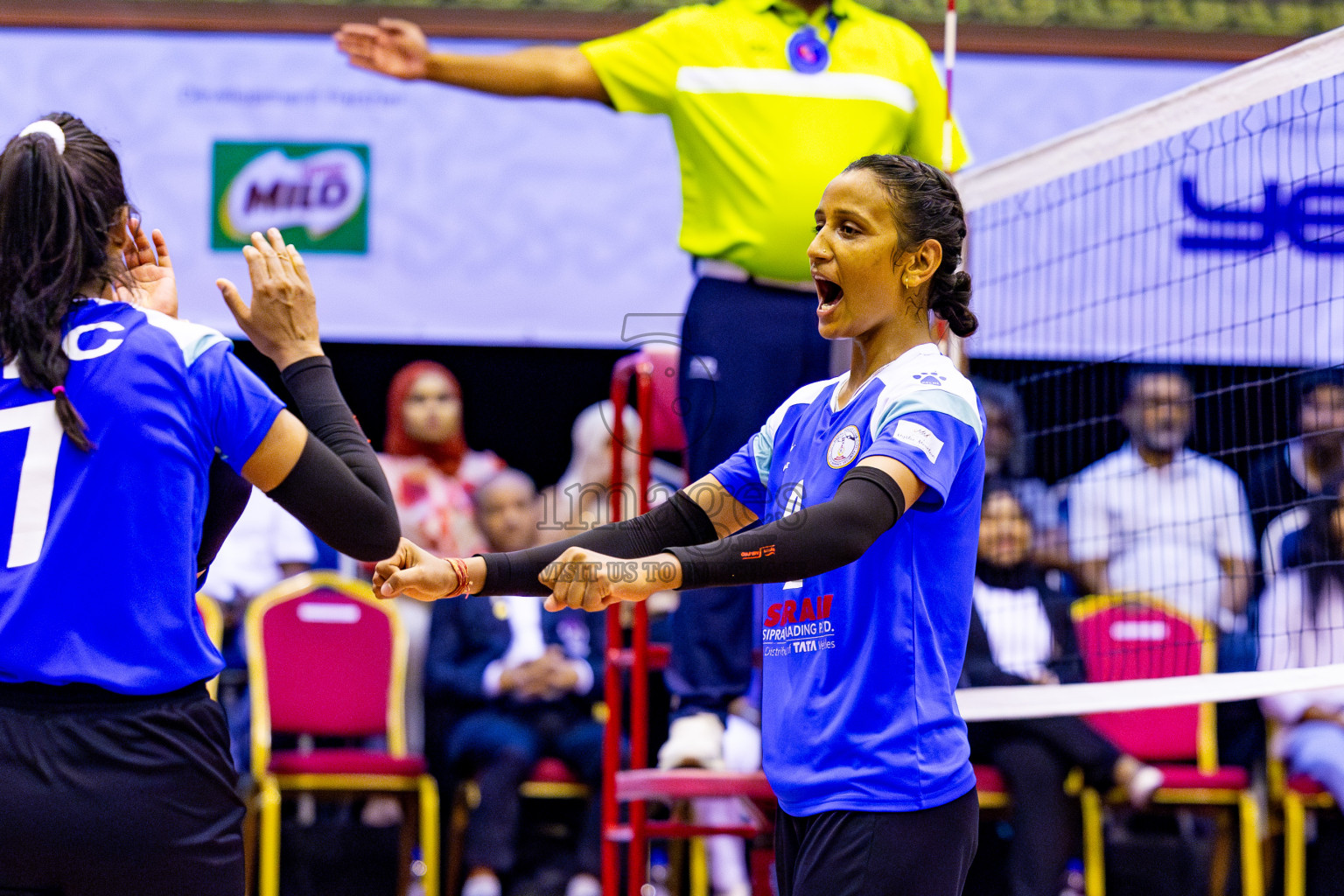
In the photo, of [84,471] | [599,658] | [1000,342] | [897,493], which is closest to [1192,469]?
[1000,342]

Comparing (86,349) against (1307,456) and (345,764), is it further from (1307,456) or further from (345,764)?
(1307,456)

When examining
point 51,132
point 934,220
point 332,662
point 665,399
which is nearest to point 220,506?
point 51,132

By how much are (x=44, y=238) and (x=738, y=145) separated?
2385 millimetres

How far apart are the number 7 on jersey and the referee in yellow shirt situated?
7.55 ft

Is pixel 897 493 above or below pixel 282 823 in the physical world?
above

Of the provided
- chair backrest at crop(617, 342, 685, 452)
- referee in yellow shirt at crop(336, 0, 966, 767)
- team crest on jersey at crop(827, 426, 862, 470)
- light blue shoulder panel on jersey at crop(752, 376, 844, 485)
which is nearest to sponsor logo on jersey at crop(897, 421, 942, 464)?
team crest on jersey at crop(827, 426, 862, 470)

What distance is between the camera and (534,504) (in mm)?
6898

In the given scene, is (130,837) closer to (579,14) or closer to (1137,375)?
(1137,375)

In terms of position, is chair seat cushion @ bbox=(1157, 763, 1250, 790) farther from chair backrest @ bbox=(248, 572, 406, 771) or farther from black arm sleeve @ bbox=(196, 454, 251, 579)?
black arm sleeve @ bbox=(196, 454, 251, 579)

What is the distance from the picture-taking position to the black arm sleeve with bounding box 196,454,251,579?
2305 millimetres

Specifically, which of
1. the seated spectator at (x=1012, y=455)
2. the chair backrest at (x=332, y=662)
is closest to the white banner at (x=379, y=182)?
the chair backrest at (x=332, y=662)

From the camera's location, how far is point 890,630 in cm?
237

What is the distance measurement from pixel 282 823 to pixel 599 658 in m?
1.54

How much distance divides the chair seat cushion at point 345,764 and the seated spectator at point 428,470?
0.61 meters
